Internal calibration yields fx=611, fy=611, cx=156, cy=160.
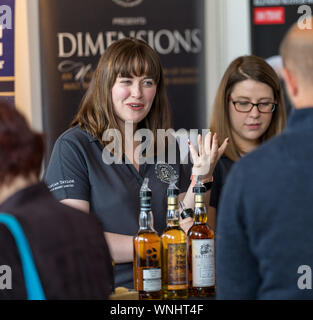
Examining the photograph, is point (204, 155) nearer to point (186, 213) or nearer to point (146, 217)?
point (186, 213)

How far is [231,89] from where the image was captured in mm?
2451

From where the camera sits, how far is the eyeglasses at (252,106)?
2408 mm

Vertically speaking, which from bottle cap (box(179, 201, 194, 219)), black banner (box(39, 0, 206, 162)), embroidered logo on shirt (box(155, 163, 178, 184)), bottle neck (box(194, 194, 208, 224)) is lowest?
bottle cap (box(179, 201, 194, 219))

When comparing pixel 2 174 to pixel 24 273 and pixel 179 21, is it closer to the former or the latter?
pixel 24 273

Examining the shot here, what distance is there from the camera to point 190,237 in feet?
5.51

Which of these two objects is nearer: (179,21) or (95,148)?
(95,148)

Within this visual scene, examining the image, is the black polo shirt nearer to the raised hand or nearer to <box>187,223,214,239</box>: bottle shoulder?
the raised hand

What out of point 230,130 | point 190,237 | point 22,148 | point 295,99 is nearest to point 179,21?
point 230,130

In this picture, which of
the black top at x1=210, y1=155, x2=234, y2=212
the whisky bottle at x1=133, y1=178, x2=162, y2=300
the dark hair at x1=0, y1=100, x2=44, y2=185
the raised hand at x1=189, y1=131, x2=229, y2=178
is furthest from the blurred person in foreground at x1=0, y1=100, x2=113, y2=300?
the black top at x1=210, y1=155, x2=234, y2=212

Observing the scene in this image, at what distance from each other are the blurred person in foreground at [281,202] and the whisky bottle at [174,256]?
0.41m

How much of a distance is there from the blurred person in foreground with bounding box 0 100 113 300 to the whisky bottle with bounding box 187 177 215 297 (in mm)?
659

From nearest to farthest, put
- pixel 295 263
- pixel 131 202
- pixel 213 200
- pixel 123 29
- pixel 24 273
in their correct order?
pixel 24 273
pixel 295 263
pixel 131 202
pixel 213 200
pixel 123 29

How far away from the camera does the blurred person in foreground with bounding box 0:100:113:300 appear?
94 centimetres

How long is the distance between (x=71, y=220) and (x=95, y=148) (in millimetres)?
1131
